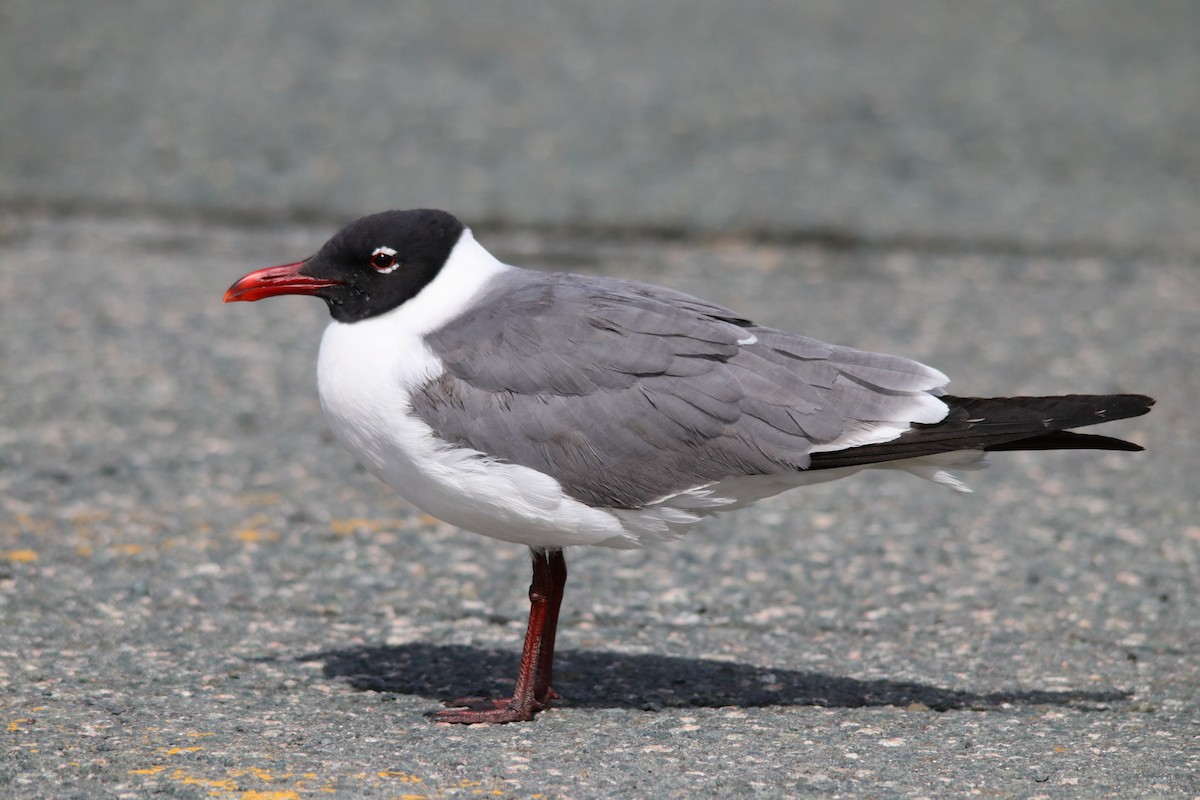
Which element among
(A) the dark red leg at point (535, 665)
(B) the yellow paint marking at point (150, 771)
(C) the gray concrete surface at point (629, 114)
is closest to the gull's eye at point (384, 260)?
(A) the dark red leg at point (535, 665)

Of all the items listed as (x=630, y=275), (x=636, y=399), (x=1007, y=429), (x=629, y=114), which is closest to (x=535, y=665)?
(x=636, y=399)

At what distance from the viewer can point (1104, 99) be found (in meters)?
11.8

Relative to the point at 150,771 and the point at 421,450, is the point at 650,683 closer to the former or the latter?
the point at 421,450

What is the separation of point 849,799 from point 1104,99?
9.40 m

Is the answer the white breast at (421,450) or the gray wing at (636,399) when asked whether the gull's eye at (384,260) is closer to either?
the white breast at (421,450)

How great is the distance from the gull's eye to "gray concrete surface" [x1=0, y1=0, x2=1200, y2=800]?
1269 millimetres

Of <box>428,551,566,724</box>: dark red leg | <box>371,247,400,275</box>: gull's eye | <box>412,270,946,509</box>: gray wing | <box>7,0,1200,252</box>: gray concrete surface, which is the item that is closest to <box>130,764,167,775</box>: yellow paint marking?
<box>428,551,566,724</box>: dark red leg

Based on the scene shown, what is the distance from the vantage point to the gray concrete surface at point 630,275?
4.16 metres

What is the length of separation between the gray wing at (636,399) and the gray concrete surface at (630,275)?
763mm

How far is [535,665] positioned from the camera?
4.29 metres

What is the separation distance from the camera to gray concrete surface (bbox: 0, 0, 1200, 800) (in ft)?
13.7

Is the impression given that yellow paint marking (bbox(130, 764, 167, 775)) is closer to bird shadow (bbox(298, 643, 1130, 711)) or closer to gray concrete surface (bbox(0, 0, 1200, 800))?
gray concrete surface (bbox(0, 0, 1200, 800))

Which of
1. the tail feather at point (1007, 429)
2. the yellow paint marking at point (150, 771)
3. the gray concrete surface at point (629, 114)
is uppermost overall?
the gray concrete surface at point (629, 114)

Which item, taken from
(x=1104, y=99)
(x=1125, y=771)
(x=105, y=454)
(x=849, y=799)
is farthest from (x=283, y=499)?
(x=1104, y=99)
